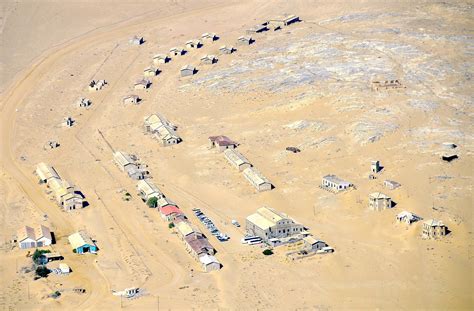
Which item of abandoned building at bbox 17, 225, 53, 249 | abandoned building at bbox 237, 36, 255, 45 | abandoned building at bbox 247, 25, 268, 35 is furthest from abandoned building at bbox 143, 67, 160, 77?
abandoned building at bbox 17, 225, 53, 249

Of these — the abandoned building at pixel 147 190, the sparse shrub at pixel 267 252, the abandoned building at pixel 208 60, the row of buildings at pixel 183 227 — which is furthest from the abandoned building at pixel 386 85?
the sparse shrub at pixel 267 252

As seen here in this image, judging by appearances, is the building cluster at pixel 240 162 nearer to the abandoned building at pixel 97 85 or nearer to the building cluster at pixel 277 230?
the building cluster at pixel 277 230

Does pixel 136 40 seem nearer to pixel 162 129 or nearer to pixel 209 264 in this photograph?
pixel 162 129

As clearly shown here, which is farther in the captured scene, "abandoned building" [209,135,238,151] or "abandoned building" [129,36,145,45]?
"abandoned building" [129,36,145,45]

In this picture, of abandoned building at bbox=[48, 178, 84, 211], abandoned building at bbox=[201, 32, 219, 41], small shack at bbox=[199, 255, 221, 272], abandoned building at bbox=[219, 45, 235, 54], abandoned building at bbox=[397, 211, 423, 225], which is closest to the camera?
small shack at bbox=[199, 255, 221, 272]

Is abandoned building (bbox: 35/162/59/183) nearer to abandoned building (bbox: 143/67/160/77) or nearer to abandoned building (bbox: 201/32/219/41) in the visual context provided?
abandoned building (bbox: 143/67/160/77)

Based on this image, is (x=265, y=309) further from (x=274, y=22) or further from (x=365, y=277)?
(x=274, y=22)

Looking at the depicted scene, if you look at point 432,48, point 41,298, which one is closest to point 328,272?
point 41,298
